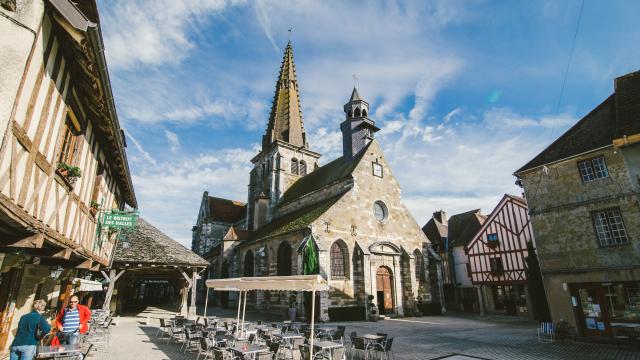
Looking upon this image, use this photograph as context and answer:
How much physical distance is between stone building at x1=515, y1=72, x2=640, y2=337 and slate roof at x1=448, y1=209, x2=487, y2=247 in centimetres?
1208

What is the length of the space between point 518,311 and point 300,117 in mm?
22499

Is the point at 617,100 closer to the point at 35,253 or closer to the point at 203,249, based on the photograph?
the point at 35,253

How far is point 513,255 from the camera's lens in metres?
17.2

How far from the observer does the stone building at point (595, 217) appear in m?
9.82

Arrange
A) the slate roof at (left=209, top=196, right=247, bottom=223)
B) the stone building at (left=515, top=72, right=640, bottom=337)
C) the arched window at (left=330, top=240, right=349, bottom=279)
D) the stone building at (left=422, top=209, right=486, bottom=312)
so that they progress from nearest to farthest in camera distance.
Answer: the stone building at (left=515, top=72, right=640, bottom=337) < the arched window at (left=330, top=240, right=349, bottom=279) < the stone building at (left=422, top=209, right=486, bottom=312) < the slate roof at (left=209, top=196, right=247, bottom=223)

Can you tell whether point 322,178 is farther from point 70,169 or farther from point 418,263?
point 70,169

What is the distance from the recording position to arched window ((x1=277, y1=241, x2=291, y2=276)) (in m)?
18.0

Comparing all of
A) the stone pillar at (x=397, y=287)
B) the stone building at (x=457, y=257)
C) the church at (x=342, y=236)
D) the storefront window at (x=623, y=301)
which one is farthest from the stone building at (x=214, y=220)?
the storefront window at (x=623, y=301)

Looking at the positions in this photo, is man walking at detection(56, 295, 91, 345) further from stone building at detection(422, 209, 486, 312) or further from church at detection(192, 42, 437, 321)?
stone building at detection(422, 209, 486, 312)

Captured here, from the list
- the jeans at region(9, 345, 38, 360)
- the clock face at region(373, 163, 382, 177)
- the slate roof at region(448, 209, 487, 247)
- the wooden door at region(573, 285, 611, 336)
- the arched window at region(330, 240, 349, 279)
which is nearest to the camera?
the jeans at region(9, 345, 38, 360)

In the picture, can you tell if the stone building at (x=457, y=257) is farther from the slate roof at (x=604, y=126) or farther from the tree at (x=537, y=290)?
the slate roof at (x=604, y=126)

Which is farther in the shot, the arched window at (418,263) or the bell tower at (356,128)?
the bell tower at (356,128)

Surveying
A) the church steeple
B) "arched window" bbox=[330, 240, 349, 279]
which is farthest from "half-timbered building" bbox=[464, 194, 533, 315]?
the church steeple

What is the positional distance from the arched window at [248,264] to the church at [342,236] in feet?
0.23
